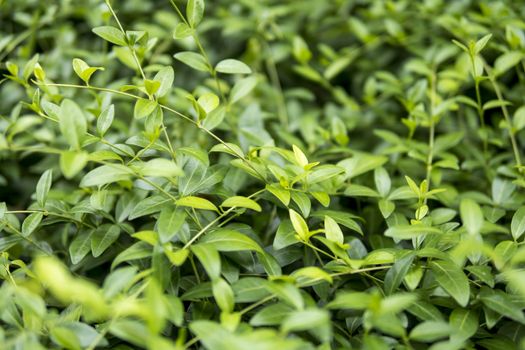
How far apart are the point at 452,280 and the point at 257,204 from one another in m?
0.34

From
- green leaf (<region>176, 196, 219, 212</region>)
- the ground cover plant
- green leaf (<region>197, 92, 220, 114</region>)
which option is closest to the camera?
the ground cover plant

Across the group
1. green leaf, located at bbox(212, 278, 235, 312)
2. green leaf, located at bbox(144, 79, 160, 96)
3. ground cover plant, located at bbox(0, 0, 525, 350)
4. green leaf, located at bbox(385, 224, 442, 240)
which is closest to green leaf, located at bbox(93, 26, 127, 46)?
ground cover plant, located at bbox(0, 0, 525, 350)

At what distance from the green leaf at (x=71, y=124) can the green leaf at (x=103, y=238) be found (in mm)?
237

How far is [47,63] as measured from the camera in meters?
1.46

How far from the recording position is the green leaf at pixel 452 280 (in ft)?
2.68

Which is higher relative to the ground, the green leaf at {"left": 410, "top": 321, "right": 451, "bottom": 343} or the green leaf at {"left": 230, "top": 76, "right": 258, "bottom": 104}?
the green leaf at {"left": 230, "top": 76, "right": 258, "bottom": 104}

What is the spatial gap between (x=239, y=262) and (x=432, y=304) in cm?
34

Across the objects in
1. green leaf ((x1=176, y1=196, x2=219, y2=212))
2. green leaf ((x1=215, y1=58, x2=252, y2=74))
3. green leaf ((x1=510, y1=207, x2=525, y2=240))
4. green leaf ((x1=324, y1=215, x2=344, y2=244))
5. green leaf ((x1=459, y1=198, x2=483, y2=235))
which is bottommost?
green leaf ((x1=510, y1=207, x2=525, y2=240))

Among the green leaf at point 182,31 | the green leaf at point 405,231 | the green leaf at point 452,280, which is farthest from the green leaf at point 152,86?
the green leaf at point 452,280

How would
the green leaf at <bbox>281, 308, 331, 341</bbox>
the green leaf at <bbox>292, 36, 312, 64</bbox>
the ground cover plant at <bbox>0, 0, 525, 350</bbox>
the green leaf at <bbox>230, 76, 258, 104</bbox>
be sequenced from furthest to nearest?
the green leaf at <bbox>292, 36, 312, 64</bbox> < the green leaf at <bbox>230, 76, 258, 104</bbox> < the ground cover plant at <bbox>0, 0, 525, 350</bbox> < the green leaf at <bbox>281, 308, 331, 341</bbox>

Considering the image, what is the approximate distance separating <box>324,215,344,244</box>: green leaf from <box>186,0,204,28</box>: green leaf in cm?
44

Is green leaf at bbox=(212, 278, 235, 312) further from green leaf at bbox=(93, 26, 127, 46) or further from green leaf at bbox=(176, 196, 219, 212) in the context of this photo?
green leaf at bbox=(93, 26, 127, 46)

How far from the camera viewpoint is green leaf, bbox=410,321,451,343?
0.75 meters

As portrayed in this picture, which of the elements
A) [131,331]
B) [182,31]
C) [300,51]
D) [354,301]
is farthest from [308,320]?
[300,51]
